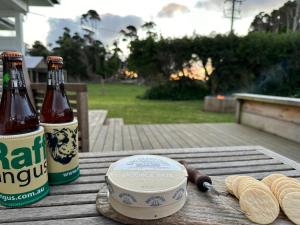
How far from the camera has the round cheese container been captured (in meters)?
0.49

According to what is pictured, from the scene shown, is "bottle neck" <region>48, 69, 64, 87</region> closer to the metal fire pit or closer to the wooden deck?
the wooden deck

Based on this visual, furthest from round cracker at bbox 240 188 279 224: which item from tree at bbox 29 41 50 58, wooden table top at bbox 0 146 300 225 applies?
tree at bbox 29 41 50 58

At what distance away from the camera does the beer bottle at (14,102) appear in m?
0.53

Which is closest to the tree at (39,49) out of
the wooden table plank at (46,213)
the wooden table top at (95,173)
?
the wooden table top at (95,173)

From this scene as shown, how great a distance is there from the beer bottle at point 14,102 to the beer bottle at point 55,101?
79mm

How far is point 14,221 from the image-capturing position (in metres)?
0.54

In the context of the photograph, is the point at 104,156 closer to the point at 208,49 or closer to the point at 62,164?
the point at 62,164

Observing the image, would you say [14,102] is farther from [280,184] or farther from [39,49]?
[39,49]

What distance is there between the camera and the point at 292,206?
54 cm

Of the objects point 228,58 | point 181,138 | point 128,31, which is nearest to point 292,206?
point 181,138

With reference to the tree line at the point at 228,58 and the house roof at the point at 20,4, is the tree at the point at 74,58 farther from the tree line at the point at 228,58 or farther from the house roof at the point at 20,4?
the house roof at the point at 20,4

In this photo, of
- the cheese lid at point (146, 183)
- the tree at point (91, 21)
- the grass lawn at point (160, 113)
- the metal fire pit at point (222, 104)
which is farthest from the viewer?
the tree at point (91, 21)

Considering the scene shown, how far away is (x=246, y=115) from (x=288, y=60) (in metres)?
6.25

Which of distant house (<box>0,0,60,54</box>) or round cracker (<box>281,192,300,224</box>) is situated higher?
distant house (<box>0,0,60,54</box>)
